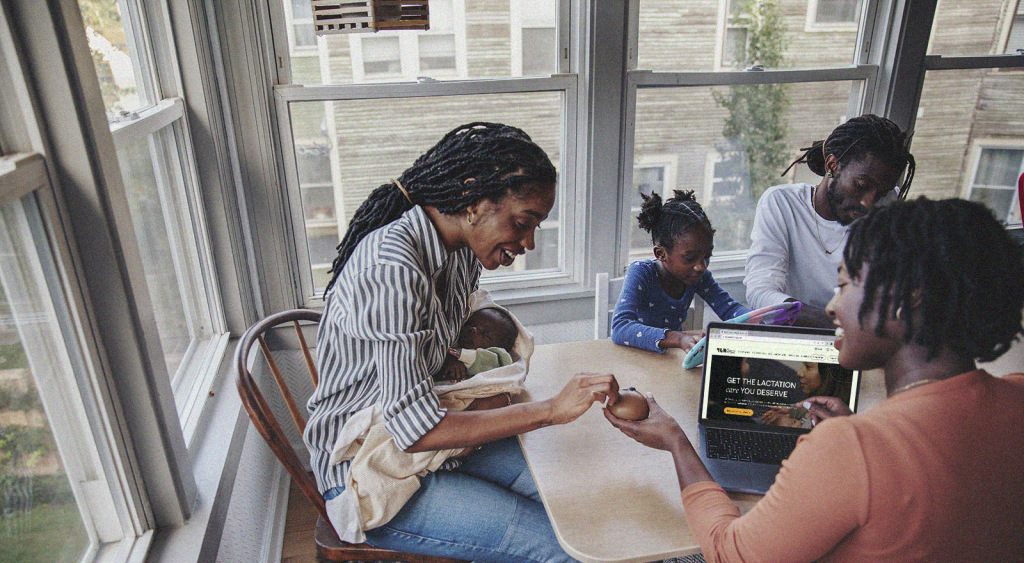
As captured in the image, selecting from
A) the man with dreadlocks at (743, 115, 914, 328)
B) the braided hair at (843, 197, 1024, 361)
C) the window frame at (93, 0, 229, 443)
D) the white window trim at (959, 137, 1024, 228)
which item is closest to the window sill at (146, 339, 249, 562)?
the window frame at (93, 0, 229, 443)

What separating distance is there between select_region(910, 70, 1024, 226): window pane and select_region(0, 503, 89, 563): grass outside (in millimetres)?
3142

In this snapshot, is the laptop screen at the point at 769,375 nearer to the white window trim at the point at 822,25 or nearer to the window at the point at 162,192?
the window at the point at 162,192

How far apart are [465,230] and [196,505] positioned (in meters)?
0.78

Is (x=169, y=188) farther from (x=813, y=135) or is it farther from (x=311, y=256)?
(x=813, y=135)

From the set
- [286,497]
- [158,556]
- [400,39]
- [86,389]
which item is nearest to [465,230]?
[86,389]

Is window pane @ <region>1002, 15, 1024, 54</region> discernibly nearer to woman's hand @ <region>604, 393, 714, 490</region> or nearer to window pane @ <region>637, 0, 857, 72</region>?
window pane @ <region>637, 0, 857, 72</region>

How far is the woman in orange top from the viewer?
0.75 metres

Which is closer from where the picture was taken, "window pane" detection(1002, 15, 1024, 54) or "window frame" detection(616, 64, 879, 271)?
"window frame" detection(616, 64, 879, 271)

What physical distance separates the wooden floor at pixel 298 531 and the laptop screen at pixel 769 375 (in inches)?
55.4

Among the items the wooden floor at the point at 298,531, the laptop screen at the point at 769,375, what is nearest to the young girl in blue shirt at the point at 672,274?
the laptop screen at the point at 769,375

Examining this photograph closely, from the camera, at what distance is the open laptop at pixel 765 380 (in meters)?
1.29

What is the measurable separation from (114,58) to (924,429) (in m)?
1.68

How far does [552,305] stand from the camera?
2.51 m

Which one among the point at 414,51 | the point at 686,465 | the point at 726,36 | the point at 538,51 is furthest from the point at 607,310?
the point at 726,36
